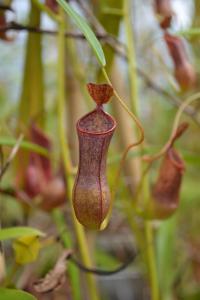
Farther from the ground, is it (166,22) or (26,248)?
(166,22)

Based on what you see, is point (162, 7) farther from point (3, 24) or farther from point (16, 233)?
point (16, 233)

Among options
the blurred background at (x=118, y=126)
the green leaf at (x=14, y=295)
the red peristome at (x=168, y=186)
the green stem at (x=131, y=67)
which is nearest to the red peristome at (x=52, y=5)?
the blurred background at (x=118, y=126)

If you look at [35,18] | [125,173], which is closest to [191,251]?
[125,173]

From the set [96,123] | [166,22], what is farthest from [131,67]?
[96,123]

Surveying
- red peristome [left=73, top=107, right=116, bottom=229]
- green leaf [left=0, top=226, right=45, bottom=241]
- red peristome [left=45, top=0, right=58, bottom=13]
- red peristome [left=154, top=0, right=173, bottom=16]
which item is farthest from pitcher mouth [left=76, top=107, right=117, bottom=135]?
red peristome [left=154, top=0, right=173, bottom=16]

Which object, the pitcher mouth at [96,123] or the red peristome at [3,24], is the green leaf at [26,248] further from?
the red peristome at [3,24]
